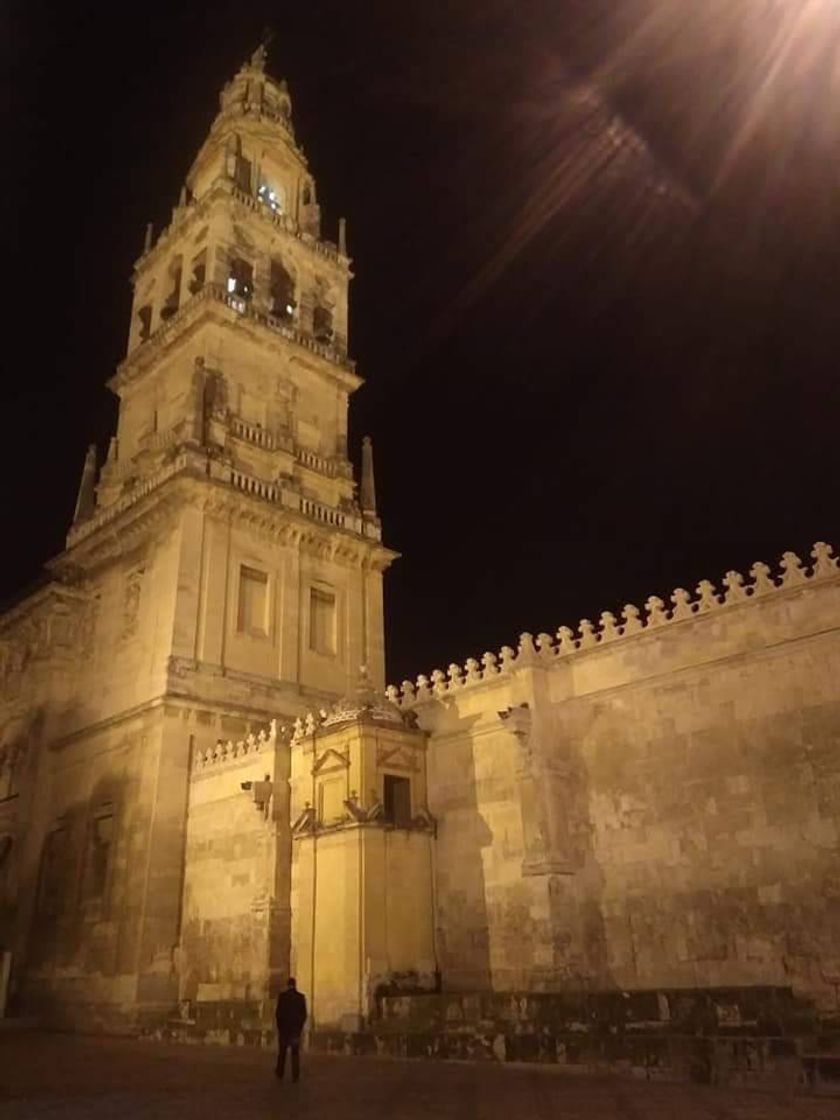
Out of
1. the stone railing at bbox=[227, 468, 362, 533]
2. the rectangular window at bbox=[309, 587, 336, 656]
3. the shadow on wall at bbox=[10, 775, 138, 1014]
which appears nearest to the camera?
the shadow on wall at bbox=[10, 775, 138, 1014]

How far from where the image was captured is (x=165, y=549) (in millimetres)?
28328

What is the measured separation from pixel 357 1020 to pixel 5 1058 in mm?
6423

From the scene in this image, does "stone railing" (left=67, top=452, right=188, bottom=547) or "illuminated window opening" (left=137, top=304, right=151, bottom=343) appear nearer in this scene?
"stone railing" (left=67, top=452, right=188, bottom=547)

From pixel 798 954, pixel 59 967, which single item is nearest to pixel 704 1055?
pixel 798 954

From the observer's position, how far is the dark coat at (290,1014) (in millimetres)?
12703

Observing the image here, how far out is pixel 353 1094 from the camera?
11.0 m

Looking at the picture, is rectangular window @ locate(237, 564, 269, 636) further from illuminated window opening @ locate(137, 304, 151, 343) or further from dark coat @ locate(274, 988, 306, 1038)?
dark coat @ locate(274, 988, 306, 1038)

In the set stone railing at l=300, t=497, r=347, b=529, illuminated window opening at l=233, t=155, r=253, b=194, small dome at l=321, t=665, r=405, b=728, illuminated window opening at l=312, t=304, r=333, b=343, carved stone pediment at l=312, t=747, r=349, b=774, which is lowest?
carved stone pediment at l=312, t=747, r=349, b=774

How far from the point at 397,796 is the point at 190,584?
10706mm

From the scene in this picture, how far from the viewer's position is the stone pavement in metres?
9.45

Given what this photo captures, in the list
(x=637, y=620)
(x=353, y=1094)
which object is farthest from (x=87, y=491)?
(x=353, y=1094)

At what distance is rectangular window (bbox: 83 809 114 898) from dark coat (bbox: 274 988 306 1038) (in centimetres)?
1430

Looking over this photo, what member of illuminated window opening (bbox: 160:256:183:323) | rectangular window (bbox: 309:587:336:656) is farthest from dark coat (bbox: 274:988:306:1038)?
illuminated window opening (bbox: 160:256:183:323)

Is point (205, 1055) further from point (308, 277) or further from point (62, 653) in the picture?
point (308, 277)
